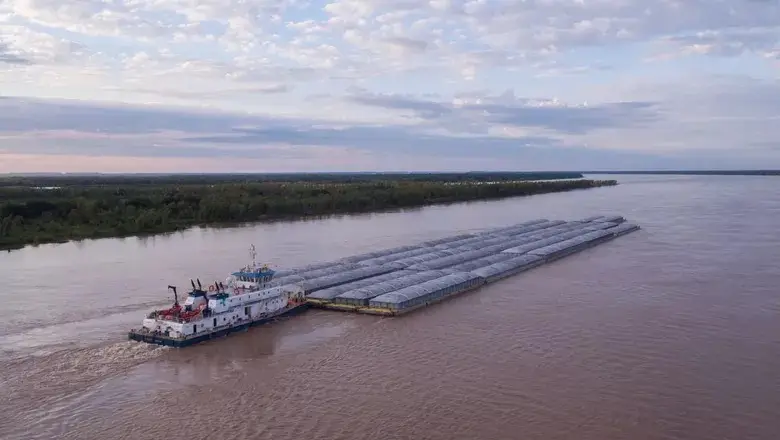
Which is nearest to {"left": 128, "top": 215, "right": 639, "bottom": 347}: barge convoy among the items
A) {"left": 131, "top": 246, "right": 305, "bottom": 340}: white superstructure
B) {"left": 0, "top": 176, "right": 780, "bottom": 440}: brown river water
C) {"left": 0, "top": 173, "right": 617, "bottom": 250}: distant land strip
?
{"left": 131, "top": 246, "right": 305, "bottom": 340}: white superstructure

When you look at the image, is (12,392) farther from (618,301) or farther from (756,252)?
(756,252)

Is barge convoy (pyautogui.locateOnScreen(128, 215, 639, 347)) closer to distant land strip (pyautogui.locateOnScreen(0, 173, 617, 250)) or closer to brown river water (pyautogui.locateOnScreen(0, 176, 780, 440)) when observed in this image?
brown river water (pyautogui.locateOnScreen(0, 176, 780, 440))

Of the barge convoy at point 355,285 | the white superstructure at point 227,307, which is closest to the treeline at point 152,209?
the barge convoy at point 355,285

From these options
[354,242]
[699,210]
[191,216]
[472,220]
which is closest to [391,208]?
[472,220]

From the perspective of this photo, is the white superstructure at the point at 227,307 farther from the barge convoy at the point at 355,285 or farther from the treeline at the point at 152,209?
the treeline at the point at 152,209

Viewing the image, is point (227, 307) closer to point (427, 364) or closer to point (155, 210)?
point (427, 364)

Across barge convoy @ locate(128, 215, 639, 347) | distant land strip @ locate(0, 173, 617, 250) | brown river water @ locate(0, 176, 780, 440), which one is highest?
distant land strip @ locate(0, 173, 617, 250)

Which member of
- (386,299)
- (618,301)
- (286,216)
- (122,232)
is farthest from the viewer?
(286,216)
